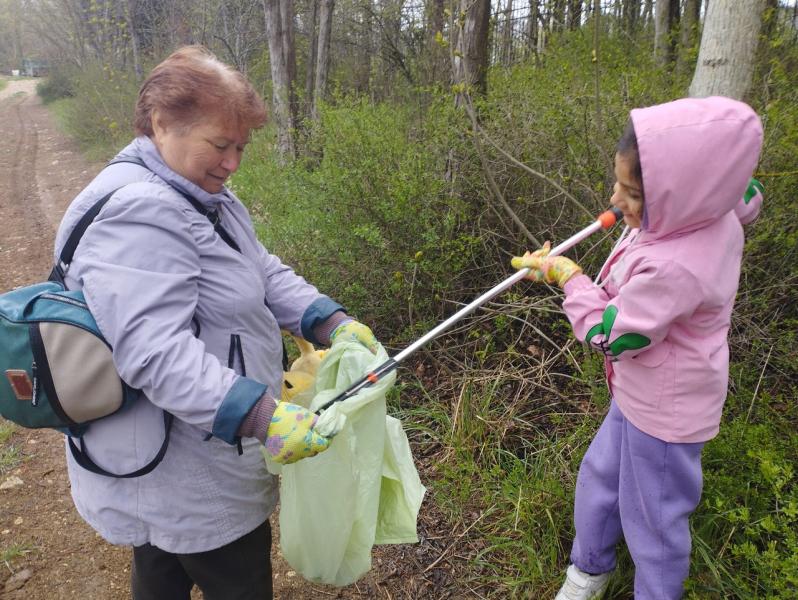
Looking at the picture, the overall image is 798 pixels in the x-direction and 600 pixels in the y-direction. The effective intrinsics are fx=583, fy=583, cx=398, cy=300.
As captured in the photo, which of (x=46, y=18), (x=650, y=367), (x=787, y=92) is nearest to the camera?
(x=650, y=367)

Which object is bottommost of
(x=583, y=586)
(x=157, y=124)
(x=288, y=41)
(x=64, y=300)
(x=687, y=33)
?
(x=583, y=586)

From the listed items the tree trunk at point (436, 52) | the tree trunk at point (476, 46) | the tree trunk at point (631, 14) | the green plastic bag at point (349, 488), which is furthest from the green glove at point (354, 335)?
the tree trunk at point (631, 14)

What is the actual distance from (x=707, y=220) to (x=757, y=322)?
1.74 meters

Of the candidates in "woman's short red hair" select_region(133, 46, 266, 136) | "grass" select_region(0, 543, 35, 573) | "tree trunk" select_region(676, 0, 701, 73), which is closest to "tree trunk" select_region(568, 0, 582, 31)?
"tree trunk" select_region(676, 0, 701, 73)

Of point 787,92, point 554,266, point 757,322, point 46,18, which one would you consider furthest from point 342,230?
point 46,18

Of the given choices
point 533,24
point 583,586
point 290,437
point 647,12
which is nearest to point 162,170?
point 290,437

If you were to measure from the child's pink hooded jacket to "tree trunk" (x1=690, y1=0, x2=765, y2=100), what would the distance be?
3.44 ft

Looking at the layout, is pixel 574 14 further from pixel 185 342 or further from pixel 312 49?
pixel 185 342

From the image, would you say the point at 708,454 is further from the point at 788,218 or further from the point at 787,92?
the point at 787,92

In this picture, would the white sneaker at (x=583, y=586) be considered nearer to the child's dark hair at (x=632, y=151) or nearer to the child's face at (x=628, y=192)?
the child's face at (x=628, y=192)

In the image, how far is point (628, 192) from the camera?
1647 mm

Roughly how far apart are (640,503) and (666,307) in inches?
27.1

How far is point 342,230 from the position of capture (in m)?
3.83

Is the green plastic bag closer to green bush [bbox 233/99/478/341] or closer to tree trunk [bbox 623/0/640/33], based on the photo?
green bush [bbox 233/99/478/341]
